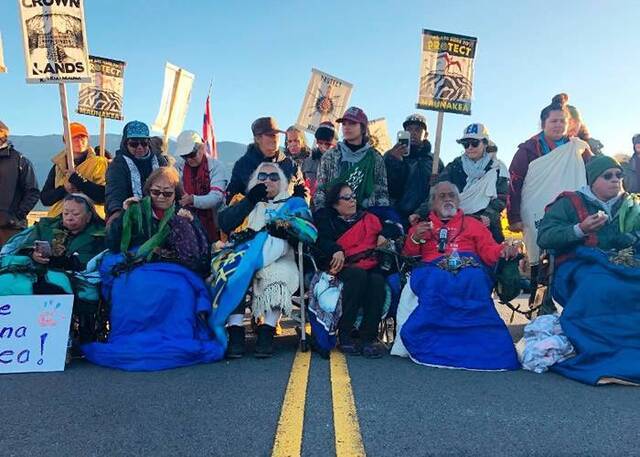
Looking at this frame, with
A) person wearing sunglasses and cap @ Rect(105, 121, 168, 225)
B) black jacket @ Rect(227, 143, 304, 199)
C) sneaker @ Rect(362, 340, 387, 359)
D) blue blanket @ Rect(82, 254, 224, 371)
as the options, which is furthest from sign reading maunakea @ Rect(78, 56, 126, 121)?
sneaker @ Rect(362, 340, 387, 359)

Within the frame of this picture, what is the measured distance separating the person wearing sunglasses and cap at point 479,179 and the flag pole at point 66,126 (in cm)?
371

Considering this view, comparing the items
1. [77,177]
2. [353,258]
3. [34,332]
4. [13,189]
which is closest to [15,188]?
[13,189]

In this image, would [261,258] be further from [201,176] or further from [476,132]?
[476,132]

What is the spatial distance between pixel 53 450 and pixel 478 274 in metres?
3.26

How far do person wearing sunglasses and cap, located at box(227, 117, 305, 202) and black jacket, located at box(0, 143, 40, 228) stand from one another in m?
2.54

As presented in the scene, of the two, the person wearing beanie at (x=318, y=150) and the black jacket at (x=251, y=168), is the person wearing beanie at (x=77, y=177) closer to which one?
the black jacket at (x=251, y=168)

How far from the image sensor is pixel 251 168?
5027 millimetres

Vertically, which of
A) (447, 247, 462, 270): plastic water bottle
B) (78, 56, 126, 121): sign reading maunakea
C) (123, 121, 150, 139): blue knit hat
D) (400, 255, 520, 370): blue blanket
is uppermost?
(78, 56, 126, 121): sign reading maunakea

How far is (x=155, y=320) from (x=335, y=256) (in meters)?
1.58

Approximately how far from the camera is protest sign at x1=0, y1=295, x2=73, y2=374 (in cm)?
374

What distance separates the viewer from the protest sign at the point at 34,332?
3.74 meters

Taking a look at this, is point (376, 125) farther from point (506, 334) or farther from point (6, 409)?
point (6, 409)

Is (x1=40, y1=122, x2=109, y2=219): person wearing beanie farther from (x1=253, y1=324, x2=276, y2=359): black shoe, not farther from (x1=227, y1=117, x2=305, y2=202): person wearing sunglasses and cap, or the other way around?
(x1=253, y1=324, x2=276, y2=359): black shoe

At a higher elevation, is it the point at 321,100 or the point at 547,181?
the point at 321,100
